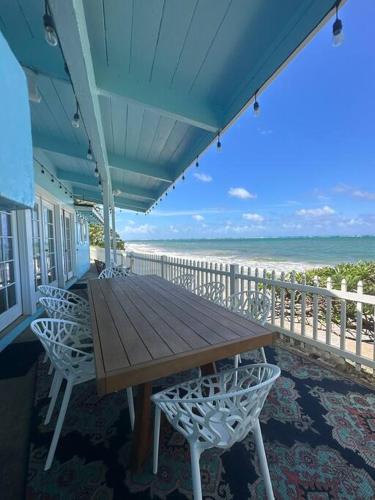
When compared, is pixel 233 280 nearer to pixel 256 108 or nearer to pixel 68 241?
pixel 256 108

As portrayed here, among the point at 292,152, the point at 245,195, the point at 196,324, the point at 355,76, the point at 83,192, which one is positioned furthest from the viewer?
the point at 245,195

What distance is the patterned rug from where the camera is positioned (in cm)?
116

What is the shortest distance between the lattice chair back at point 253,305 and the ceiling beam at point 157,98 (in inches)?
74.0

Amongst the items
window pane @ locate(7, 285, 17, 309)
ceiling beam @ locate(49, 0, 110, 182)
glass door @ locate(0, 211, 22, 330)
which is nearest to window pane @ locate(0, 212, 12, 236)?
glass door @ locate(0, 211, 22, 330)

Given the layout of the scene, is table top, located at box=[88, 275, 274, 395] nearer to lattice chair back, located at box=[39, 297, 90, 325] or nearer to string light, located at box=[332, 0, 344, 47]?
lattice chair back, located at box=[39, 297, 90, 325]

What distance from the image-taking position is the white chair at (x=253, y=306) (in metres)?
2.17

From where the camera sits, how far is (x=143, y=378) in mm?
1029

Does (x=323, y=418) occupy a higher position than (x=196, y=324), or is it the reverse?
(x=196, y=324)

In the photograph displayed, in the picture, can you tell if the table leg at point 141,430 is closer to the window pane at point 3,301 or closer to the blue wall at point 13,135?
the blue wall at point 13,135

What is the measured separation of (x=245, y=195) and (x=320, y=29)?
109 ft

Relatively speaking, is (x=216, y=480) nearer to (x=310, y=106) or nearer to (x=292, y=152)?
(x=310, y=106)

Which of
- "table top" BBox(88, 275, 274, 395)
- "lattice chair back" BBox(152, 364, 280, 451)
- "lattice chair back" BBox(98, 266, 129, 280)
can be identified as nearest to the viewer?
"lattice chair back" BBox(152, 364, 280, 451)

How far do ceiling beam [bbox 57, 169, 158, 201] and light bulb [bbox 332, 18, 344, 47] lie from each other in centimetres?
533

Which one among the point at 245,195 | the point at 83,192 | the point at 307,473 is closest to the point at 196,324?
the point at 307,473
